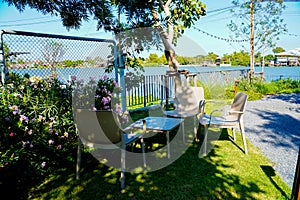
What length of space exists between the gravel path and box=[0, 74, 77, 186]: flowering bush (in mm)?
2857

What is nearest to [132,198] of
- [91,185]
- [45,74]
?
[91,185]

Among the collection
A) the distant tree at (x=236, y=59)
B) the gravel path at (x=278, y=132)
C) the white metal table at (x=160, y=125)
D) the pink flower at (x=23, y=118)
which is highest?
the distant tree at (x=236, y=59)

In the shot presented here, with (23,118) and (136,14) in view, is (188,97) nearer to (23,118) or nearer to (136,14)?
(136,14)

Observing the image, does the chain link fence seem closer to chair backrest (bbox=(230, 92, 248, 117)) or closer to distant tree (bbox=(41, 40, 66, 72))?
distant tree (bbox=(41, 40, 66, 72))

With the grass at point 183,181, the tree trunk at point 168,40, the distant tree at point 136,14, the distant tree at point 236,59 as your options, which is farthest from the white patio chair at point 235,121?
the distant tree at point 236,59

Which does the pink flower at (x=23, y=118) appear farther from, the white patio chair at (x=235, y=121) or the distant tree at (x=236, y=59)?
the distant tree at (x=236, y=59)

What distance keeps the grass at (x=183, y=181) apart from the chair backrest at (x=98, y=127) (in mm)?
522

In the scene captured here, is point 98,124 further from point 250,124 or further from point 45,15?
point 250,124

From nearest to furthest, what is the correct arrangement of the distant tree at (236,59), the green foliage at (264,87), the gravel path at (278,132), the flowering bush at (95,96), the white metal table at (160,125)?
the gravel path at (278,132) < the white metal table at (160,125) < the flowering bush at (95,96) < the green foliage at (264,87) < the distant tree at (236,59)

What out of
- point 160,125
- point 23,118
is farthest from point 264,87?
point 23,118

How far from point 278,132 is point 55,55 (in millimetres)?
4450

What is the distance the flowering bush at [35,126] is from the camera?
89.7 inches

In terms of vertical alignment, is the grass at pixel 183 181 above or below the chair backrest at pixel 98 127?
below

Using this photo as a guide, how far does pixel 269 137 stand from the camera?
13.3 feet
